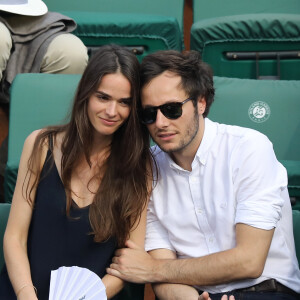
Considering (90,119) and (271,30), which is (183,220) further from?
(271,30)

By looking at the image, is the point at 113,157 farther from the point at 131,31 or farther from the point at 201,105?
the point at 131,31

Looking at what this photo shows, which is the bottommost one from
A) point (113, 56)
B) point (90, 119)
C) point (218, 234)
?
point (218, 234)

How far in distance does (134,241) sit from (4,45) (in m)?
0.87

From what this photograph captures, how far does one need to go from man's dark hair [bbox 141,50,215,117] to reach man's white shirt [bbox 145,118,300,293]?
89 millimetres

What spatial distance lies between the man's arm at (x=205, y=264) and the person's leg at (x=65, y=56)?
2.73 ft

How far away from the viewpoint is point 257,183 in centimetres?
133

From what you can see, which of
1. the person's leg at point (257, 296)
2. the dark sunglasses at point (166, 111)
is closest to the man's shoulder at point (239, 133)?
the dark sunglasses at point (166, 111)

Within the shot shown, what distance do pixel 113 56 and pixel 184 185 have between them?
326 mm

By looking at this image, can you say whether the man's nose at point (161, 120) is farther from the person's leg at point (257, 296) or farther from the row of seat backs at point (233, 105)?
the row of seat backs at point (233, 105)

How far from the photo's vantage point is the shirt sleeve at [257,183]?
4.30 ft

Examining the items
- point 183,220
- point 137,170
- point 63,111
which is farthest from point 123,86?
point 63,111

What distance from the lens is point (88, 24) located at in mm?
2236

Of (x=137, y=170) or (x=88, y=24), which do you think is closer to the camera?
(x=137, y=170)

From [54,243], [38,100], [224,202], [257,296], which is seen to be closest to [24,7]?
Answer: [38,100]
